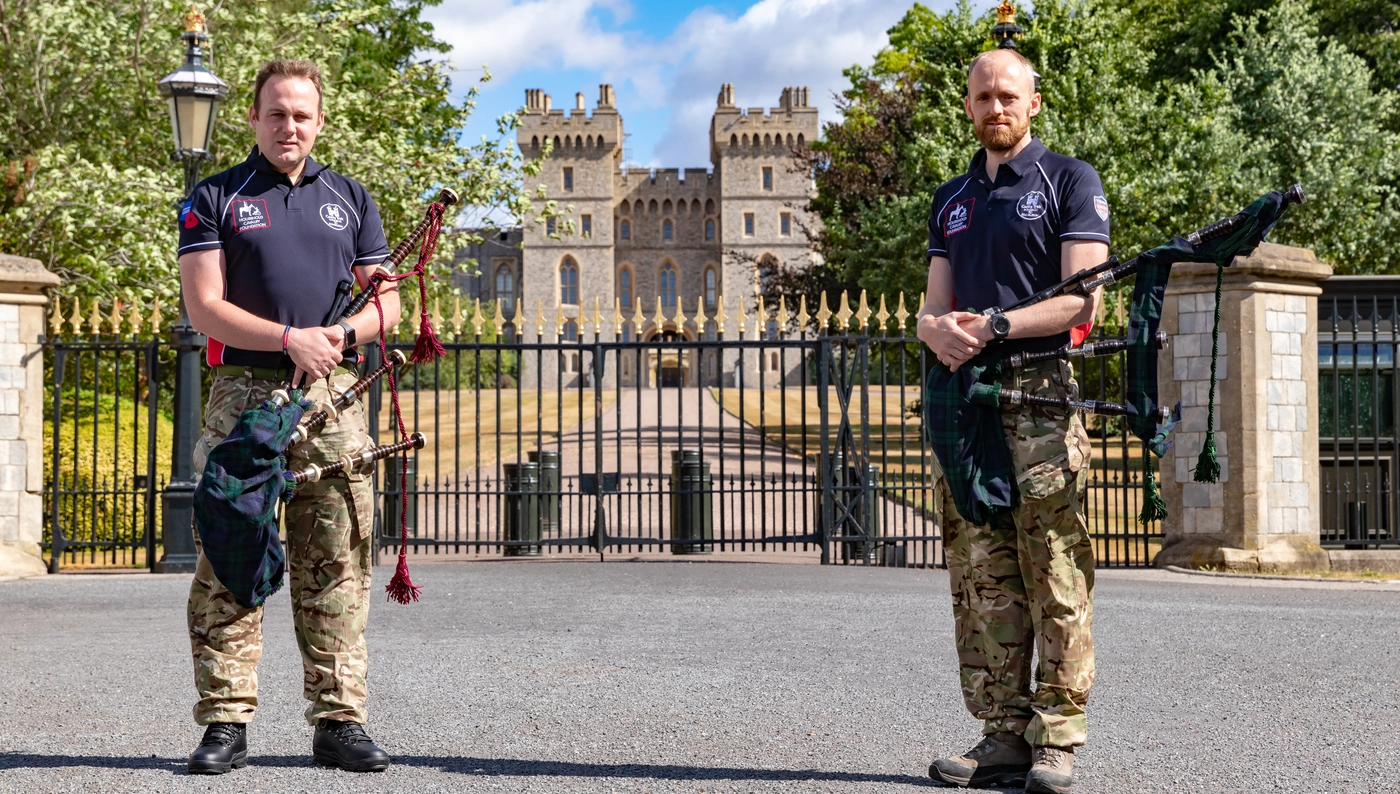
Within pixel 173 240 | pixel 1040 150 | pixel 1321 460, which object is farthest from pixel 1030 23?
pixel 1040 150

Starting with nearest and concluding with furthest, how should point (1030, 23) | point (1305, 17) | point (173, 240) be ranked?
1. point (173, 240)
2. point (1030, 23)
3. point (1305, 17)

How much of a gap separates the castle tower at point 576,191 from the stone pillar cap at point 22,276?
5641 cm

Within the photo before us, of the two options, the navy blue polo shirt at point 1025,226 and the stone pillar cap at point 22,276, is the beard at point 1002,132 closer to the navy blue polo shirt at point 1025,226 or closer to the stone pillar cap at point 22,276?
the navy blue polo shirt at point 1025,226

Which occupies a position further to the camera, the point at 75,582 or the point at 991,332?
the point at 75,582

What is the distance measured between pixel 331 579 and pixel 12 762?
1121mm

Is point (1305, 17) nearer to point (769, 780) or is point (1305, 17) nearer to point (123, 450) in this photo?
point (123, 450)

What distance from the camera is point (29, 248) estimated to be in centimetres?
1355

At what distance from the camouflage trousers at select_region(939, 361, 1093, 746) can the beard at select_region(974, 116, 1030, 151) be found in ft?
1.94

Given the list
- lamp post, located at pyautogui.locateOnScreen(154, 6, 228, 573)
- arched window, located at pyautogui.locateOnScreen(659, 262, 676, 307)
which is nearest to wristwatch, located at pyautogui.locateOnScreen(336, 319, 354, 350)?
lamp post, located at pyautogui.locateOnScreen(154, 6, 228, 573)

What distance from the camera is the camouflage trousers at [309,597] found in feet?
11.6

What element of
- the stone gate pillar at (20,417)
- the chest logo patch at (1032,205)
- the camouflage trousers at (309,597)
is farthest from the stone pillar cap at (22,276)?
the chest logo patch at (1032,205)

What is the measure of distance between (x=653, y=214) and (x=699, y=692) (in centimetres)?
6626

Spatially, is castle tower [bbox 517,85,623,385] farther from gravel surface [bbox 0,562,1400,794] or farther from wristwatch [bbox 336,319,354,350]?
wristwatch [bbox 336,319,354,350]

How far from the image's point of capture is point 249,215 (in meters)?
3.53
